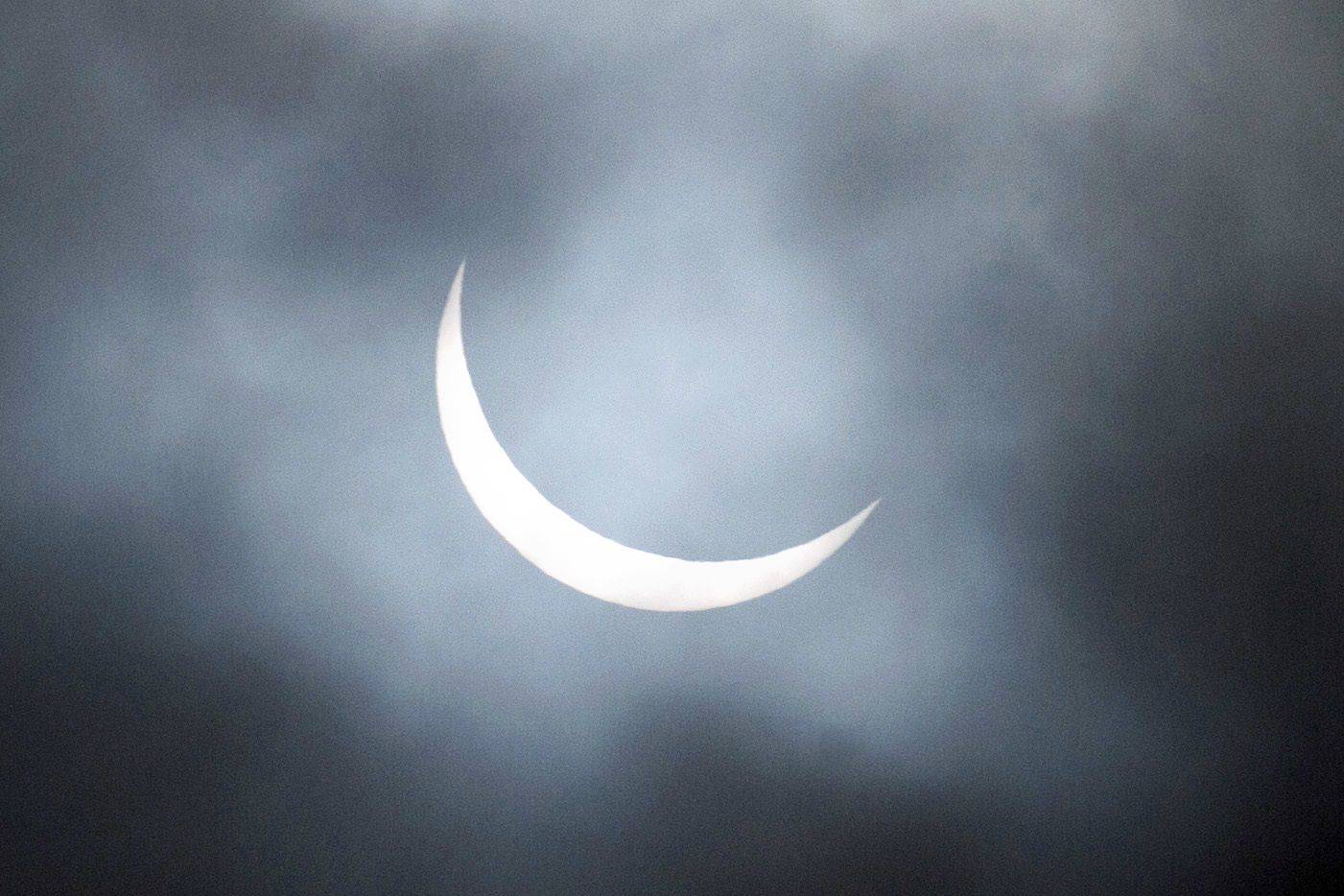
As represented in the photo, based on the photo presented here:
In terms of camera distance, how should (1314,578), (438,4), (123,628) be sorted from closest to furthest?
(123,628)
(438,4)
(1314,578)

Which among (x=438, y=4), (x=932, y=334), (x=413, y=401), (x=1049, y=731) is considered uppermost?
(x=438, y=4)

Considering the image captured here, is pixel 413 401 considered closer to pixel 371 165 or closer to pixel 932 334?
pixel 371 165

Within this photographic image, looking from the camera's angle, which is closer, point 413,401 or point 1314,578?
point 413,401

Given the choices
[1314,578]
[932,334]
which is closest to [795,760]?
[932,334]

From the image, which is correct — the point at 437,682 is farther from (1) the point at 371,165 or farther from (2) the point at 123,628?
(1) the point at 371,165

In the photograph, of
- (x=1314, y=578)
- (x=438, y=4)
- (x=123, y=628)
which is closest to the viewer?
(x=123, y=628)

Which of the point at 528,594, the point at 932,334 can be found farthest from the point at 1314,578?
the point at 528,594

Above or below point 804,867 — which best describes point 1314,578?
above
